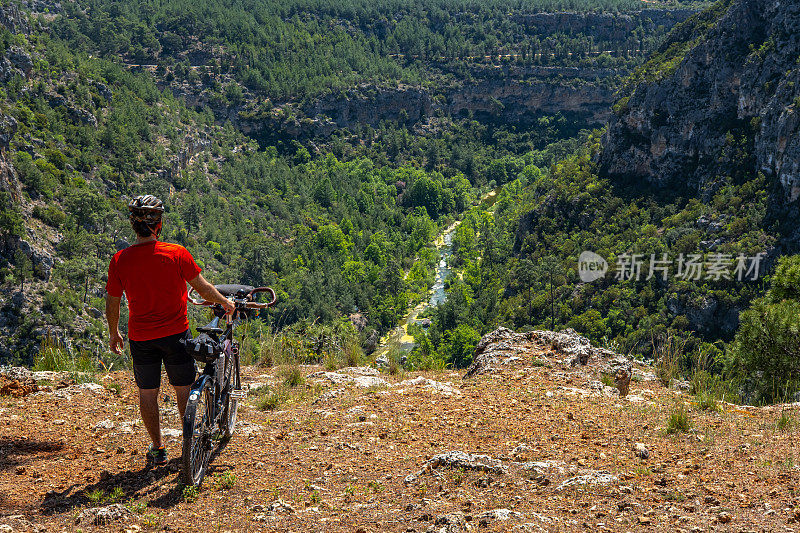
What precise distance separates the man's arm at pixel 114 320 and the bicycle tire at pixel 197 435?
734mm

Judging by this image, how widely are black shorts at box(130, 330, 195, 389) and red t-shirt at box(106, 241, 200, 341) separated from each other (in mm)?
74

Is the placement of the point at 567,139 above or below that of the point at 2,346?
above

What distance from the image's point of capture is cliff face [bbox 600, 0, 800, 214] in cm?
4588

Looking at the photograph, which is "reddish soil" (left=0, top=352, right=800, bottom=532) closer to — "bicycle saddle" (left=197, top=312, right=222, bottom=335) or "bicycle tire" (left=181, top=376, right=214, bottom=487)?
"bicycle tire" (left=181, top=376, right=214, bottom=487)

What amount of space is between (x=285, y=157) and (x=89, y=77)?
3622cm

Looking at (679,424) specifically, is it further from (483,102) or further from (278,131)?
(483,102)

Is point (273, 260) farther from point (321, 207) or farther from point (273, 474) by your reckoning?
point (273, 474)

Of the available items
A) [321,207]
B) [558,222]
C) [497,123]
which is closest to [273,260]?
[321,207]

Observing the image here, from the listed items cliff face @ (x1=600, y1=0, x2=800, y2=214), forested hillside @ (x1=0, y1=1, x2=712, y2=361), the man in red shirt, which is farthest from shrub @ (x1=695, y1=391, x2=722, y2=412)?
cliff face @ (x1=600, y1=0, x2=800, y2=214)

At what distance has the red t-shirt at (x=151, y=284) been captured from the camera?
4.70 metres

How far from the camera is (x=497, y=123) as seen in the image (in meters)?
121

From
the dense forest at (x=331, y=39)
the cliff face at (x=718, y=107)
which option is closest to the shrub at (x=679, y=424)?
the cliff face at (x=718, y=107)

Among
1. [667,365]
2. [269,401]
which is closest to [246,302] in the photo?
[269,401]

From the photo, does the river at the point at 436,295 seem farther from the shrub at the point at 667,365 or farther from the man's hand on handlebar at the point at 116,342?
the man's hand on handlebar at the point at 116,342
